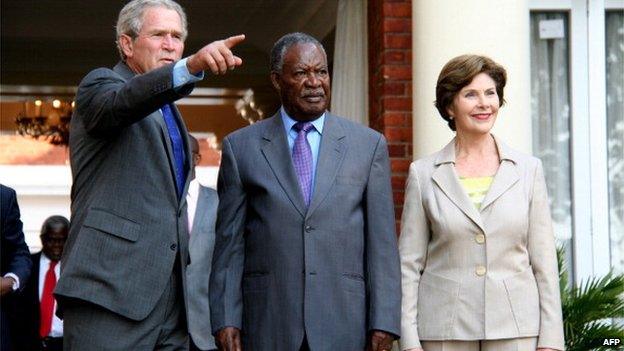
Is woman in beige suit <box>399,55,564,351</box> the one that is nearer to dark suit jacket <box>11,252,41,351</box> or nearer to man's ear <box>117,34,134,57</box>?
man's ear <box>117,34,134,57</box>

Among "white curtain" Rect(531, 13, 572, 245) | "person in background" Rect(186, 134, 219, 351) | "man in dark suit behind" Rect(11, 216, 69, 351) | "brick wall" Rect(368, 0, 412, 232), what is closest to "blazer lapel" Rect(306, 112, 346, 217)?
"person in background" Rect(186, 134, 219, 351)

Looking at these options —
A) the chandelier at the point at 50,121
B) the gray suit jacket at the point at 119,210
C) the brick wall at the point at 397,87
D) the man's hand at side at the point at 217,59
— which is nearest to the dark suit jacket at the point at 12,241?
the brick wall at the point at 397,87

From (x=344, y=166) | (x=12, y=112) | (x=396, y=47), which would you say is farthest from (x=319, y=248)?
(x=12, y=112)

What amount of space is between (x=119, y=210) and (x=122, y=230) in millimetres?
72

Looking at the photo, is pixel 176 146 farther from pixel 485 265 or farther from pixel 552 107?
pixel 552 107

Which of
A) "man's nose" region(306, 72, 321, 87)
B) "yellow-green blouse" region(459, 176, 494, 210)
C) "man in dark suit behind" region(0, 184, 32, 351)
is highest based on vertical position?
"man's nose" region(306, 72, 321, 87)

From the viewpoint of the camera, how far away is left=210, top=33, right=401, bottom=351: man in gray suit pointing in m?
5.26

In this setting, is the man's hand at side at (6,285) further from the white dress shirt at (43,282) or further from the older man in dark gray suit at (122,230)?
the older man in dark gray suit at (122,230)

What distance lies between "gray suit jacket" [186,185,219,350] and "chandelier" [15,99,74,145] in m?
10.6

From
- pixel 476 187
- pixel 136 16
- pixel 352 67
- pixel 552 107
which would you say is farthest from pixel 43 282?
pixel 136 16

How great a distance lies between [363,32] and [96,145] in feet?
15.2

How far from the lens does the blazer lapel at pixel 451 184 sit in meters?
5.53

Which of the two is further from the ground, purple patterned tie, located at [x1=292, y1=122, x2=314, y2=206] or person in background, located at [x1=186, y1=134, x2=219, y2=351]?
purple patterned tie, located at [x1=292, y1=122, x2=314, y2=206]

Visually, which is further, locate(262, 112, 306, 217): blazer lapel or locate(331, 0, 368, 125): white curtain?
locate(331, 0, 368, 125): white curtain
